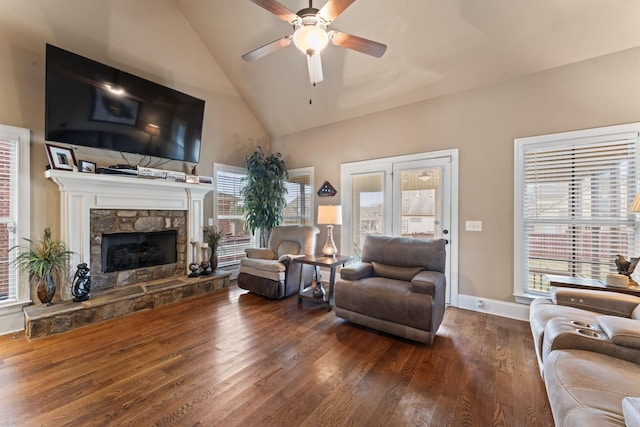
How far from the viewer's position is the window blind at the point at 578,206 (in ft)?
8.71

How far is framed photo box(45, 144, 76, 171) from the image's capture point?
115 inches

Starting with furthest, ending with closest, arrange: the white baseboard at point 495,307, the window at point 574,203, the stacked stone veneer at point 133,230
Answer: the stacked stone veneer at point 133,230
the white baseboard at point 495,307
the window at point 574,203

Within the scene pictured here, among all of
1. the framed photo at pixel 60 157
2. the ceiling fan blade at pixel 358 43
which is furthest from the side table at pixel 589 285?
the framed photo at pixel 60 157

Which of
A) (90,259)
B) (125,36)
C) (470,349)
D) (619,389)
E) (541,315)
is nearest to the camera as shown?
(619,389)

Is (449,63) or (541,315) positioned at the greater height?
(449,63)

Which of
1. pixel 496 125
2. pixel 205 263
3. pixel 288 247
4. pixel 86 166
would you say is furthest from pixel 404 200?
pixel 86 166

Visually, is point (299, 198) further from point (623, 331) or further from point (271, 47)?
point (623, 331)

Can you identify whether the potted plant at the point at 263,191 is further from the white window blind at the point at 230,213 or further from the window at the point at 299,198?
the window at the point at 299,198

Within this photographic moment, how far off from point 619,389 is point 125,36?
5627mm

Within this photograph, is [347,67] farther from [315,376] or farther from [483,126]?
[315,376]

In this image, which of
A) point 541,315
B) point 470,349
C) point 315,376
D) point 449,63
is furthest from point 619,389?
point 449,63

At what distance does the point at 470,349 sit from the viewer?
245cm

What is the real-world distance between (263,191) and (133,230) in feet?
6.68

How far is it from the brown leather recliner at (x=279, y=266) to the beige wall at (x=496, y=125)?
1794 millimetres
